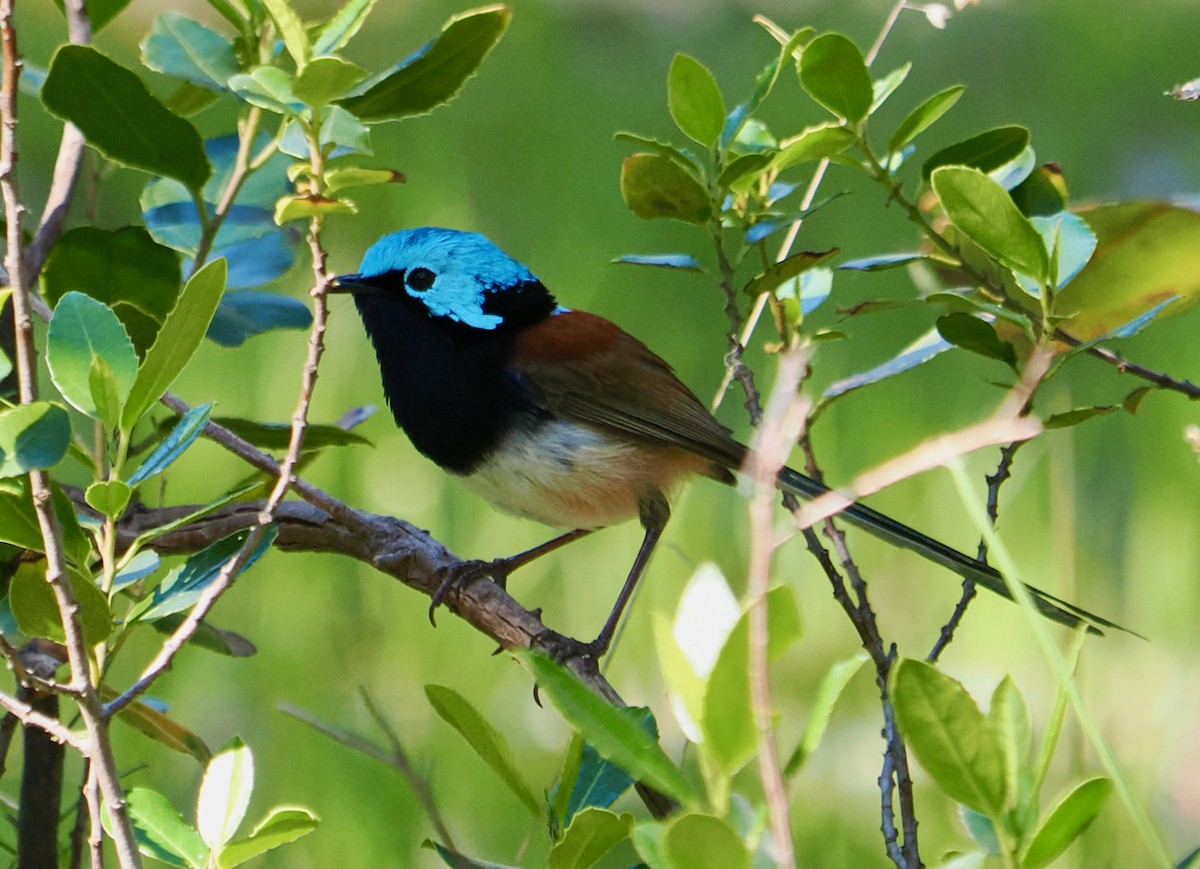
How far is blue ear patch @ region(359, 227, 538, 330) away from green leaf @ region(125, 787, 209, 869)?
5.12 ft

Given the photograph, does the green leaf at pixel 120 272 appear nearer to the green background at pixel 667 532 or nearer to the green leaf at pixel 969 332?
the green background at pixel 667 532

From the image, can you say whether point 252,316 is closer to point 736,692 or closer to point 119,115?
point 119,115

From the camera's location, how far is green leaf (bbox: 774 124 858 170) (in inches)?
62.2

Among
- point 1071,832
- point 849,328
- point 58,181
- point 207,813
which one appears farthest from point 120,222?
point 1071,832

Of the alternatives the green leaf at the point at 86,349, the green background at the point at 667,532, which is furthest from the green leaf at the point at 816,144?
the green background at the point at 667,532

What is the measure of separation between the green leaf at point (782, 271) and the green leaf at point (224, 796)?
79 cm

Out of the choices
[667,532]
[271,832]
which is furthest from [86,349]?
[667,532]

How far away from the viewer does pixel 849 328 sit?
14.0 ft

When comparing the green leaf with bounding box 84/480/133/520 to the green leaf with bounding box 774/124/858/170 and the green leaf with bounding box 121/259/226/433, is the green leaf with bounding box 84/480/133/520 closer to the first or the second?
the green leaf with bounding box 121/259/226/433

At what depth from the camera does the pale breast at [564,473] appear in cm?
271

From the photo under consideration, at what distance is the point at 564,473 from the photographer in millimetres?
2723

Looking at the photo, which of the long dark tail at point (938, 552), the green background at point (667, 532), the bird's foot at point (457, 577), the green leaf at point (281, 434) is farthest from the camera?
the green background at point (667, 532)

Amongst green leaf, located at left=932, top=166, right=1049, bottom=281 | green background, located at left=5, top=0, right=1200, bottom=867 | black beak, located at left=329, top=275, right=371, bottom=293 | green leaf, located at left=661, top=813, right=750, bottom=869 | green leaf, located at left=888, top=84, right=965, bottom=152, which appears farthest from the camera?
green background, located at left=5, top=0, right=1200, bottom=867

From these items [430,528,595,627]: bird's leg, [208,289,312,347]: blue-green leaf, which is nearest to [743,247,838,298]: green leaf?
[208,289,312,347]: blue-green leaf
